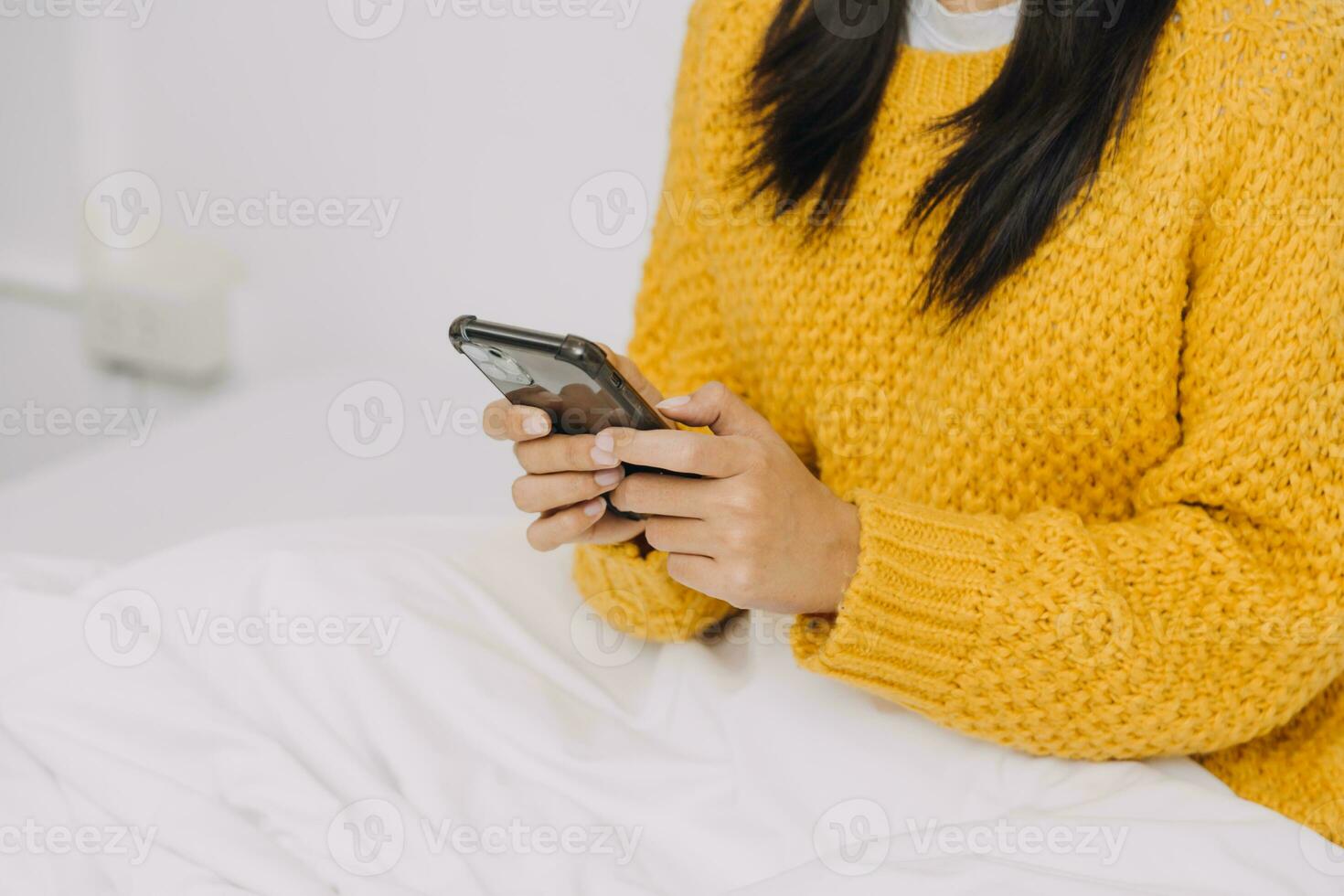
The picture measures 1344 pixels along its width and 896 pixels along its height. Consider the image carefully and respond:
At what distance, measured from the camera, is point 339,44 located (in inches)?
68.9

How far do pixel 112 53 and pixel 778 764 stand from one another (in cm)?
176

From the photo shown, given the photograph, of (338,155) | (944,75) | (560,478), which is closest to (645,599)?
(560,478)

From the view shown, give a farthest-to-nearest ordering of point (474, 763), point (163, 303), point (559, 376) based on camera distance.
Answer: point (163, 303) → point (474, 763) → point (559, 376)

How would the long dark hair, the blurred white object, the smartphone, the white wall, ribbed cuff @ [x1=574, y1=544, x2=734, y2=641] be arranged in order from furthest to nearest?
1. the blurred white object
2. the white wall
3. ribbed cuff @ [x1=574, y1=544, x2=734, y2=641]
4. the long dark hair
5. the smartphone

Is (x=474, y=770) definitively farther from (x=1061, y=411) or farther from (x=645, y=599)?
(x=1061, y=411)

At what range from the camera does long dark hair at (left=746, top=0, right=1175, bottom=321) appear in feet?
2.50

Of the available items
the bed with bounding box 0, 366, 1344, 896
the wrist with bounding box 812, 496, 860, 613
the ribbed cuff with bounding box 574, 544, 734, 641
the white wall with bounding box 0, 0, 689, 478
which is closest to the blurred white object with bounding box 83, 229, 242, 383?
the white wall with bounding box 0, 0, 689, 478

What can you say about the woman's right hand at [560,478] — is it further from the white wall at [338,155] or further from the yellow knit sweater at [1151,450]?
the white wall at [338,155]

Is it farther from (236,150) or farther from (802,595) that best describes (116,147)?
(802,595)

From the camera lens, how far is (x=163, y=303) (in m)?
1.95

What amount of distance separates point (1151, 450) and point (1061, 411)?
7 centimetres

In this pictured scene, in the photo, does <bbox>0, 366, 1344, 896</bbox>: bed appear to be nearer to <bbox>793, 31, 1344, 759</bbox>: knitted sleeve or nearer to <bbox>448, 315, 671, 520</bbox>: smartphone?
<bbox>793, 31, 1344, 759</bbox>: knitted sleeve

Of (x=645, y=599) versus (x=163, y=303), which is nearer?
(x=645, y=599)

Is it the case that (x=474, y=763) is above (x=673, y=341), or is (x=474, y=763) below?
below
